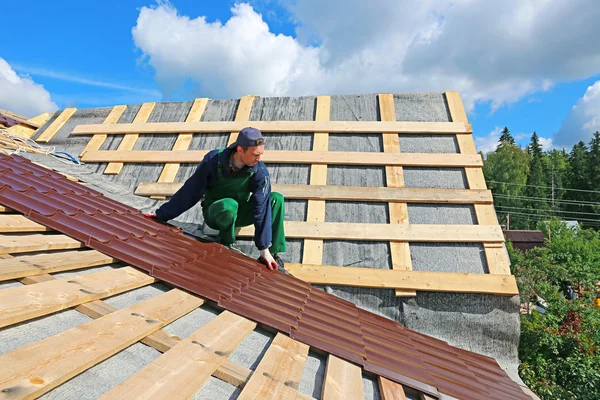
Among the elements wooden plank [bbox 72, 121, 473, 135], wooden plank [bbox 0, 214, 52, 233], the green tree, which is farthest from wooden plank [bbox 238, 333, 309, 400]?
the green tree

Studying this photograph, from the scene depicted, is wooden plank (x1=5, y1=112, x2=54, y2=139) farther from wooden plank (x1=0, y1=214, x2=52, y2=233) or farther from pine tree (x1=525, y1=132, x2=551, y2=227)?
pine tree (x1=525, y1=132, x2=551, y2=227)

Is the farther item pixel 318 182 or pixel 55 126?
pixel 55 126

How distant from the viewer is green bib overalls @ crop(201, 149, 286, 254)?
3.65 m

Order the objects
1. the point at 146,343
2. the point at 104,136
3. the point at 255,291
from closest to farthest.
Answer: the point at 146,343 → the point at 255,291 → the point at 104,136

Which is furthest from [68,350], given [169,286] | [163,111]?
[163,111]

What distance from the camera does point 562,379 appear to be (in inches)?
187

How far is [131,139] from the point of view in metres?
5.53

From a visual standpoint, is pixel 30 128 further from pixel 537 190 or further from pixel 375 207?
pixel 537 190

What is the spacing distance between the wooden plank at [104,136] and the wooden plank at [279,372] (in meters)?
4.83

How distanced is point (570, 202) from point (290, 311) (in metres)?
66.7

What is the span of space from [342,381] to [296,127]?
3.81 meters

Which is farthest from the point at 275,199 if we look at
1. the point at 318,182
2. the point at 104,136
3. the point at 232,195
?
the point at 104,136

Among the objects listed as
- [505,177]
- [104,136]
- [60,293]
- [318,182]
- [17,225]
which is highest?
[505,177]

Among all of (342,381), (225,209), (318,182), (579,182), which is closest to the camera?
(342,381)
